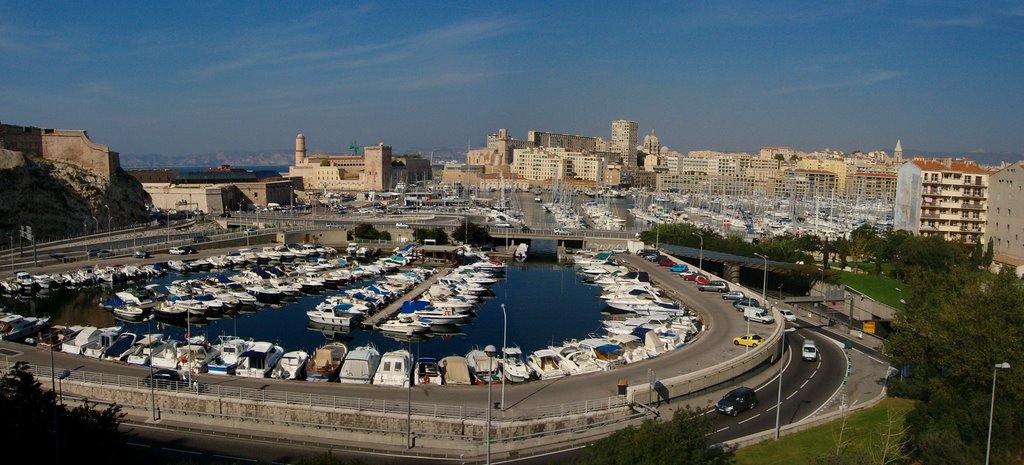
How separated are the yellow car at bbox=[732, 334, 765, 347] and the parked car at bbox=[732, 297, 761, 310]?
4.23m

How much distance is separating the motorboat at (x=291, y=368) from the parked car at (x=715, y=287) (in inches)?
616

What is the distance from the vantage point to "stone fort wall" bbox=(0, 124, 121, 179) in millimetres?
45500

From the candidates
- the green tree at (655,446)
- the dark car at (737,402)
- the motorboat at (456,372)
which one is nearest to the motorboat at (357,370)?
the motorboat at (456,372)

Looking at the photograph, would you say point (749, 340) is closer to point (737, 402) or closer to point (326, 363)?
point (737, 402)

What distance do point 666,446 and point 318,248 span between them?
31.3 meters

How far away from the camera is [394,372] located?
47.7 feet

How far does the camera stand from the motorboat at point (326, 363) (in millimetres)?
15000

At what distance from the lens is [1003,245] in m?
Answer: 29.7

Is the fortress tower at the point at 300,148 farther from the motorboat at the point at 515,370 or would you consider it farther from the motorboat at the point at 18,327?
the motorboat at the point at 515,370

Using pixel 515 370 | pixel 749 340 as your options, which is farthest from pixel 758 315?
pixel 515 370

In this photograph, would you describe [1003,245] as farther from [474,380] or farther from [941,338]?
[474,380]

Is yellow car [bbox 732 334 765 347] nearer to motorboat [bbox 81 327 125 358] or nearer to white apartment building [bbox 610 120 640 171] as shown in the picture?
motorboat [bbox 81 327 125 358]

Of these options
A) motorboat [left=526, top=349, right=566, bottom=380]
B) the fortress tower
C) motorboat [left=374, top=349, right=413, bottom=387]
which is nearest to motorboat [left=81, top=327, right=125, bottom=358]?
motorboat [left=374, top=349, right=413, bottom=387]

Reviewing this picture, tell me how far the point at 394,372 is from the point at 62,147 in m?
43.2
